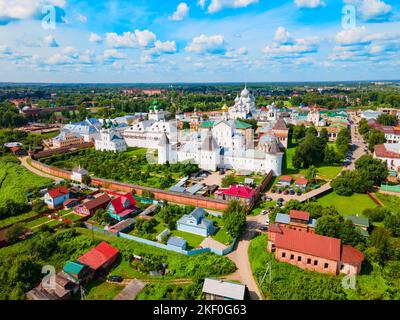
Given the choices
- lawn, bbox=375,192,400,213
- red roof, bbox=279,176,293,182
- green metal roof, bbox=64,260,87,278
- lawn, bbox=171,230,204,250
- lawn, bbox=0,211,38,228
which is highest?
red roof, bbox=279,176,293,182

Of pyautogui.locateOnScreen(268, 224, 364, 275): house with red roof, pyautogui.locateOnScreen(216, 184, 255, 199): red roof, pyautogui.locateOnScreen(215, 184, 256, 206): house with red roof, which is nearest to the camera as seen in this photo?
pyautogui.locateOnScreen(268, 224, 364, 275): house with red roof

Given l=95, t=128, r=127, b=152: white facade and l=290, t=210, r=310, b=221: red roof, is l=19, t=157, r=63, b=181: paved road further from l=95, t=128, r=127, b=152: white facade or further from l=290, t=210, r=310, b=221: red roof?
l=290, t=210, r=310, b=221: red roof

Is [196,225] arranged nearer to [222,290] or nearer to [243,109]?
[222,290]

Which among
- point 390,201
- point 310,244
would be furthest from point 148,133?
point 310,244

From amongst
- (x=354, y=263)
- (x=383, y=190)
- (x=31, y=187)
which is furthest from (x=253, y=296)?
(x=31, y=187)

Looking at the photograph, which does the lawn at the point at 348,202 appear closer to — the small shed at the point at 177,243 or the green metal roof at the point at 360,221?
the green metal roof at the point at 360,221

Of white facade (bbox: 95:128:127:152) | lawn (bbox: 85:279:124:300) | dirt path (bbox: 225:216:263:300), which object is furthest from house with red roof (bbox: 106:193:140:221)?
white facade (bbox: 95:128:127:152)
